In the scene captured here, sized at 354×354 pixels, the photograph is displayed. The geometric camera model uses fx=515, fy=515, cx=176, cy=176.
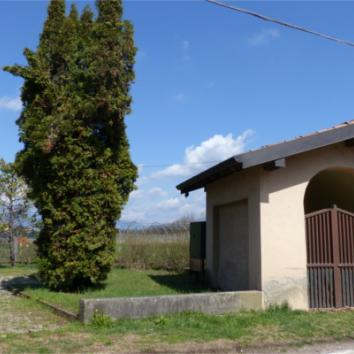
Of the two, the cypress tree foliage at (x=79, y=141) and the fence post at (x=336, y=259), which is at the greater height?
the cypress tree foliage at (x=79, y=141)

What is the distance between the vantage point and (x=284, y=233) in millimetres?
11258

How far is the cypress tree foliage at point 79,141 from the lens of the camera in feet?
40.7

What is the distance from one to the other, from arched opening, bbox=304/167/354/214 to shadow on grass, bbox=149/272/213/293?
4.09m

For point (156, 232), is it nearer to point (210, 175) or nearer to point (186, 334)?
point (210, 175)

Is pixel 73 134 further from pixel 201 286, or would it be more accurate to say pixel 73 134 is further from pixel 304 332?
pixel 304 332

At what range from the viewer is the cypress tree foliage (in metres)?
12.4

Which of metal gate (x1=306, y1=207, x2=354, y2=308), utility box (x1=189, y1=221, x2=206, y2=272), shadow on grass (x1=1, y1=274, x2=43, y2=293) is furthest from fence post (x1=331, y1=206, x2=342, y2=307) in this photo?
shadow on grass (x1=1, y1=274, x2=43, y2=293)

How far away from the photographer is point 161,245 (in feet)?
66.1

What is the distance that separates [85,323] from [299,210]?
5321 mm

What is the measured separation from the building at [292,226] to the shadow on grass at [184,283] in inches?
43.1

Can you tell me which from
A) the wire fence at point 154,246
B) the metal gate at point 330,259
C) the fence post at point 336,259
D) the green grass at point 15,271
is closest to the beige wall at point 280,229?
the metal gate at point 330,259

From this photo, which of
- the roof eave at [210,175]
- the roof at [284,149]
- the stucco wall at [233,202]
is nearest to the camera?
the roof at [284,149]

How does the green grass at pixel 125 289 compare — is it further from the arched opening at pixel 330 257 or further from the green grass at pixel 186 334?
the arched opening at pixel 330 257

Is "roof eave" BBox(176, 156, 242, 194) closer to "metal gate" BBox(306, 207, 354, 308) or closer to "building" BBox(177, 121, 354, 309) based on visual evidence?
"building" BBox(177, 121, 354, 309)
